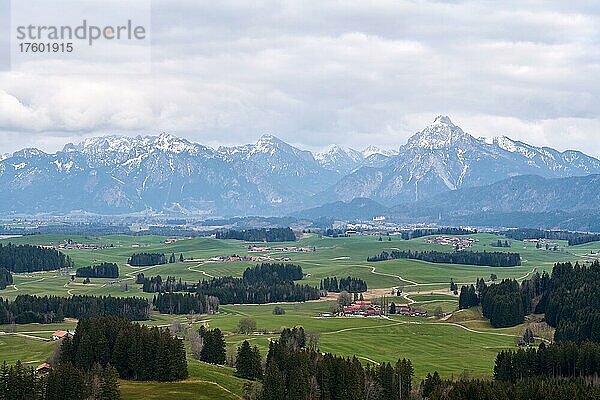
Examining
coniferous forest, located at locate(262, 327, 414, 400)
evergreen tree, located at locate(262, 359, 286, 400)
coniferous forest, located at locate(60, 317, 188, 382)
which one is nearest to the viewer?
evergreen tree, located at locate(262, 359, 286, 400)

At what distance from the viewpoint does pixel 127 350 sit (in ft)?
403

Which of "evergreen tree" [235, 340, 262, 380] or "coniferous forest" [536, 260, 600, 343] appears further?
"coniferous forest" [536, 260, 600, 343]

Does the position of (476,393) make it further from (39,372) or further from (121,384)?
(39,372)

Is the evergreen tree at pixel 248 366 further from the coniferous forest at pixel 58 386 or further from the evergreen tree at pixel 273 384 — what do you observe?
the coniferous forest at pixel 58 386

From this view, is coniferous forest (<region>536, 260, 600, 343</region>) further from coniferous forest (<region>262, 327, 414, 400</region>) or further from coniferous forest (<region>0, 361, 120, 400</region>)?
coniferous forest (<region>0, 361, 120, 400</region>)

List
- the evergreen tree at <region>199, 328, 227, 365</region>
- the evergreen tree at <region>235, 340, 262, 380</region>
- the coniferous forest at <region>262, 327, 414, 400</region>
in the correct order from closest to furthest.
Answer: the coniferous forest at <region>262, 327, 414, 400</region> < the evergreen tree at <region>235, 340, 262, 380</region> < the evergreen tree at <region>199, 328, 227, 365</region>

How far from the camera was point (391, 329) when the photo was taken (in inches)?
7101

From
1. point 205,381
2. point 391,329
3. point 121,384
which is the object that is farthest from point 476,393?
point 391,329

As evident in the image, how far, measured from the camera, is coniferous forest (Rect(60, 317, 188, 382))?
11819 cm

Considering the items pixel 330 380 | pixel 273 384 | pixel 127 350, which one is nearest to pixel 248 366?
pixel 273 384

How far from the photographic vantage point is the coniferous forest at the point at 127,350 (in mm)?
118188

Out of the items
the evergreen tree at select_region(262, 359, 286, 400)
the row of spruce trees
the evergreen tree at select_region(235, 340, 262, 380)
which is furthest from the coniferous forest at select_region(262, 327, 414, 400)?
the row of spruce trees

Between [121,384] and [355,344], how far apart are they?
56004mm

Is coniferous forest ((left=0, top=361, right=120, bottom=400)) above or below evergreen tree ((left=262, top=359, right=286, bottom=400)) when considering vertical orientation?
above
